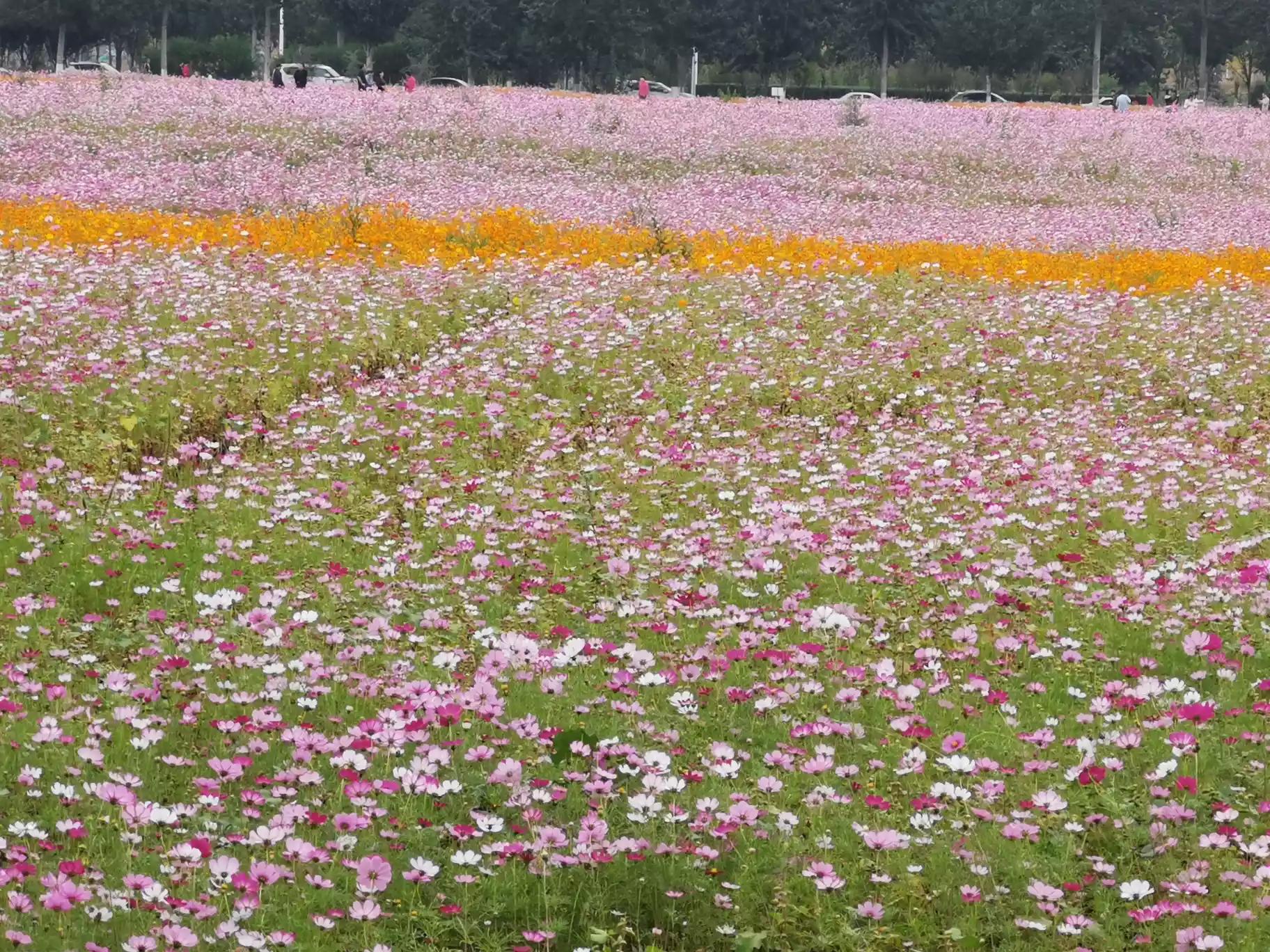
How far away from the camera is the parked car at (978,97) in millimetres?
60459

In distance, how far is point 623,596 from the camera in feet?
23.0

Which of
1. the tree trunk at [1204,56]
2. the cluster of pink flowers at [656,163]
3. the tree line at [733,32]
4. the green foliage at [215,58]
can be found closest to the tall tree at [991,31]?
the tree line at [733,32]

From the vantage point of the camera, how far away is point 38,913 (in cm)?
396

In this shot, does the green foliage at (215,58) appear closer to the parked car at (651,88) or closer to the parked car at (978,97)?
the parked car at (651,88)

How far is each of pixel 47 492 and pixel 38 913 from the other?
5.03m

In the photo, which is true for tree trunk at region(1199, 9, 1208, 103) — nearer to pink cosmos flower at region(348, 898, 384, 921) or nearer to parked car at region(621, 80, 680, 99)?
parked car at region(621, 80, 680, 99)

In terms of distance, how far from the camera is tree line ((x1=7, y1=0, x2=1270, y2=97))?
61.7 m

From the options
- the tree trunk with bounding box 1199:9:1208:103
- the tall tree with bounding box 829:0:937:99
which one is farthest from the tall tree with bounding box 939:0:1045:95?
the tree trunk with bounding box 1199:9:1208:103

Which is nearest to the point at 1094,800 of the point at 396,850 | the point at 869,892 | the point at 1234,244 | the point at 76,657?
the point at 869,892

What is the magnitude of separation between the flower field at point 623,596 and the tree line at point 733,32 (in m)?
47.2

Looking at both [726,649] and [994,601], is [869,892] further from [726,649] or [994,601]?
[994,601]

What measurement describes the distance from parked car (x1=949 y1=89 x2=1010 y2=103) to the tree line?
100 centimetres

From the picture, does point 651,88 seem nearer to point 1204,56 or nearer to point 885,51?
point 885,51

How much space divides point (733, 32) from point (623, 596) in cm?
5913
